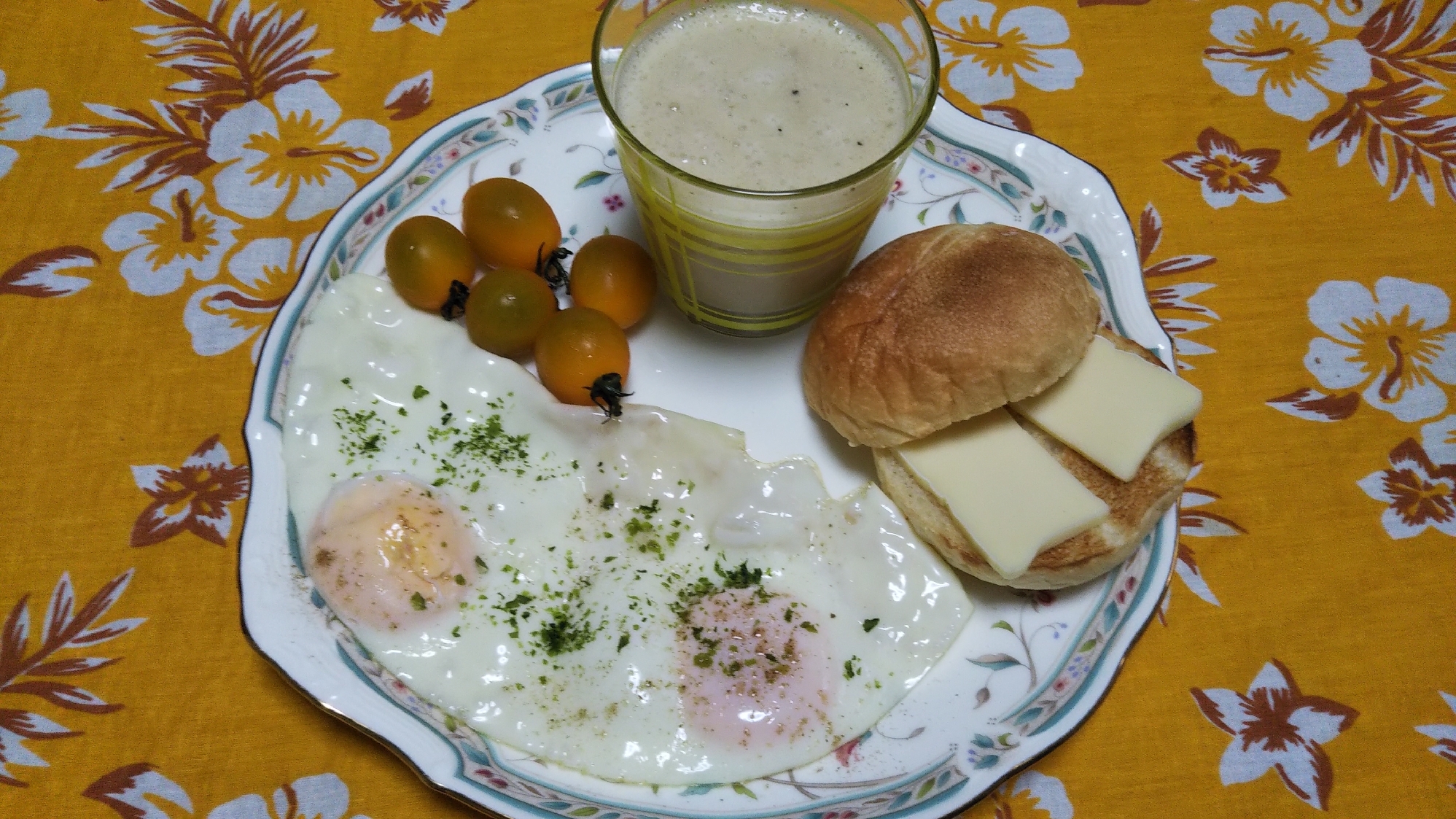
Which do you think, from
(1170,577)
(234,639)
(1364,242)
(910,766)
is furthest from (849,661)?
(1364,242)

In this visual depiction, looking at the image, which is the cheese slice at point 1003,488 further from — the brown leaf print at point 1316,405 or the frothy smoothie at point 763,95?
the brown leaf print at point 1316,405

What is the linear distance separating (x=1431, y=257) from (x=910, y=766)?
243 centimetres

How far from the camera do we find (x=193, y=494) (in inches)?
98.3

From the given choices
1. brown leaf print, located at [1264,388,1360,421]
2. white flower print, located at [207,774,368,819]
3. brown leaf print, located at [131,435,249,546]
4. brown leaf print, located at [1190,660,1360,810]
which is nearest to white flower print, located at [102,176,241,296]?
brown leaf print, located at [131,435,249,546]

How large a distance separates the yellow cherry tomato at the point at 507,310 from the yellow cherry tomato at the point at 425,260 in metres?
0.08

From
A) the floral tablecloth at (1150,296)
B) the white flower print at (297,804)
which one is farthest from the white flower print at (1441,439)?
the white flower print at (297,804)

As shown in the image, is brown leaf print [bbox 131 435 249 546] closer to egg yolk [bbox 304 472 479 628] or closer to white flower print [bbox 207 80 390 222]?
egg yolk [bbox 304 472 479 628]

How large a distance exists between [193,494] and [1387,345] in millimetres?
3620

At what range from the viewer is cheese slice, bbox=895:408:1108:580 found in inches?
85.2

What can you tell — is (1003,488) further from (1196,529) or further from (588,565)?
(588,565)

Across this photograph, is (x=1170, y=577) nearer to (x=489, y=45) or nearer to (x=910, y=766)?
(x=910, y=766)

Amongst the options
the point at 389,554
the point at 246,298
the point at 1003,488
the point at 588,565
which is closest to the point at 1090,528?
the point at 1003,488

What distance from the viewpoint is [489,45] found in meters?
3.14

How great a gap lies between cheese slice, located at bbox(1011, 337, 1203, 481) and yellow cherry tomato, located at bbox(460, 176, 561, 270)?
1427 millimetres
